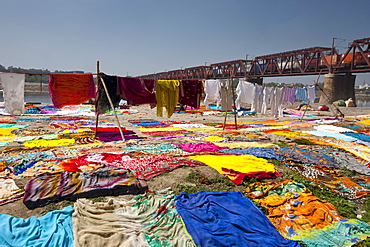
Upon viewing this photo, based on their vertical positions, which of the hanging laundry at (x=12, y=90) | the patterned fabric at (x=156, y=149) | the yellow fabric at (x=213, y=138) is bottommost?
the patterned fabric at (x=156, y=149)

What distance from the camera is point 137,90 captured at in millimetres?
9945

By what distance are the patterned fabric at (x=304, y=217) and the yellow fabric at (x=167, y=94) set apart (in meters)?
6.79

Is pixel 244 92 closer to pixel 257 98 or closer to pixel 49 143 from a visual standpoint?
pixel 257 98

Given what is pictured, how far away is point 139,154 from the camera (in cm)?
616

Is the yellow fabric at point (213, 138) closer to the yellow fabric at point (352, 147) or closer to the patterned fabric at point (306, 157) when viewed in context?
the patterned fabric at point (306, 157)

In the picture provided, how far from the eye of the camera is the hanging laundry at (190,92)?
11180 millimetres

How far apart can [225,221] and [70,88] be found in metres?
7.99

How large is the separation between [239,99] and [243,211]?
38.4 feet

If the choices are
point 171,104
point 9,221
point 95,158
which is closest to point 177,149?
point 95,158

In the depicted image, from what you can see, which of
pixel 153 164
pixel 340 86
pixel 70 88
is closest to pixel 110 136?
pixel 70 88

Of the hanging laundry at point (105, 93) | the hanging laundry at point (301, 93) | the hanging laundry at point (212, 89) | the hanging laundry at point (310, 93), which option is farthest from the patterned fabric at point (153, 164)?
the hanging laundry at point (301, 93)

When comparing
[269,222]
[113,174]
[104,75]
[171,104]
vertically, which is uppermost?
[104,75]

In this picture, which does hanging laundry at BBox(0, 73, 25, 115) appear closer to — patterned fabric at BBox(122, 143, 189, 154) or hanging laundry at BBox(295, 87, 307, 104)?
patterned fabric at BBox(122, 143, 189, 154)

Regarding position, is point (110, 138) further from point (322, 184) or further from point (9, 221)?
point (322, 184)
